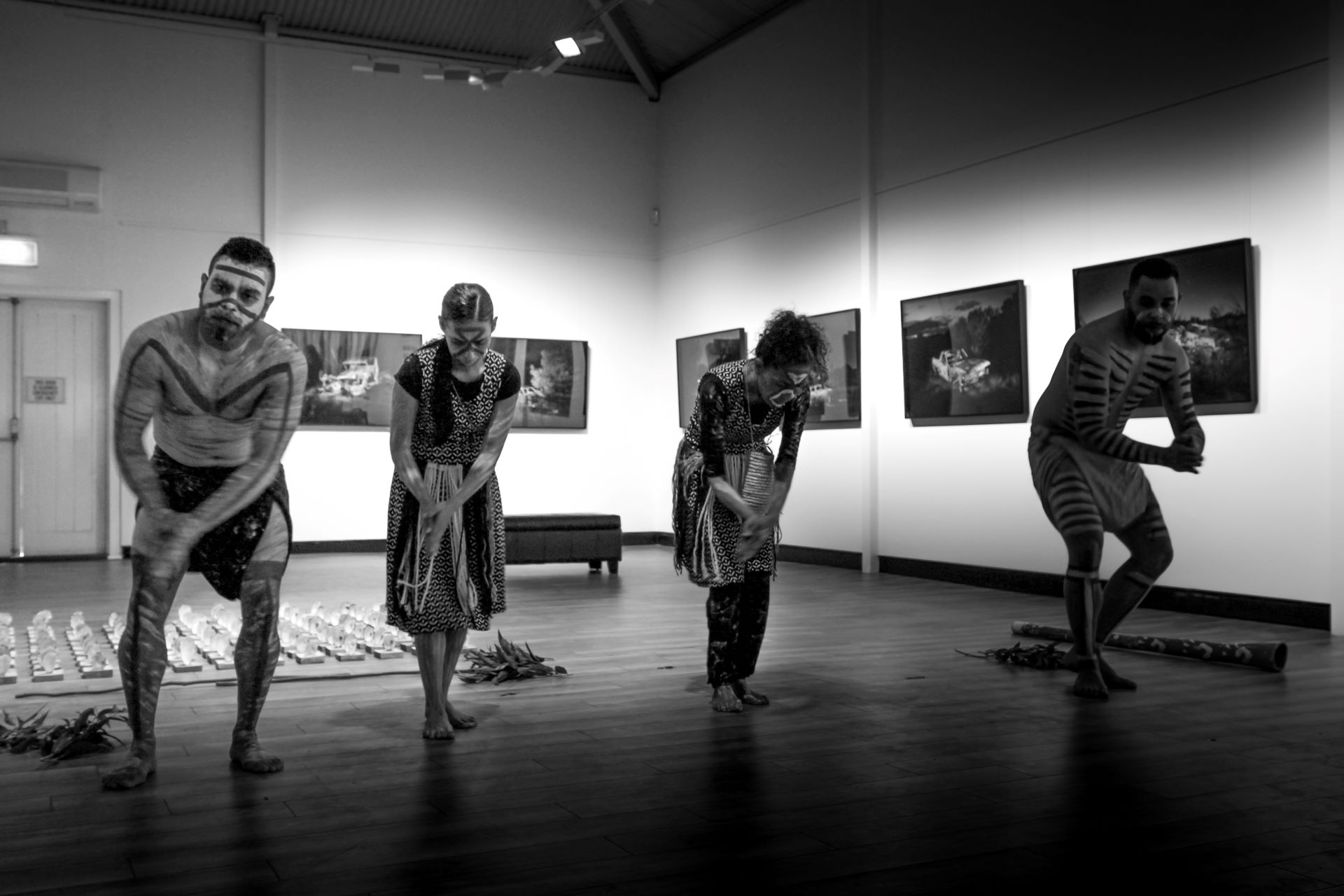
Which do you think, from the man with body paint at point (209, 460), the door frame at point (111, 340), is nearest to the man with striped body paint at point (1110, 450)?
the man with body paint at point (209, 460)

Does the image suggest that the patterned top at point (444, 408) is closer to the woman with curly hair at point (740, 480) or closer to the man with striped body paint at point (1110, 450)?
the woman with curly hair at point (740, 480)

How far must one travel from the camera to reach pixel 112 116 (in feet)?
40.9

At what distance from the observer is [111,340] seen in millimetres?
12438

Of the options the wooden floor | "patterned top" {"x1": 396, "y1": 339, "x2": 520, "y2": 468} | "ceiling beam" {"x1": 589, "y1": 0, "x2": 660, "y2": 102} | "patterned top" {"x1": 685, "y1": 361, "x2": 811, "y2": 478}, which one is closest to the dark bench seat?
the wooden floor

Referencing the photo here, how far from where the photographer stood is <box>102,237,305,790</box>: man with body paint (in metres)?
3.78

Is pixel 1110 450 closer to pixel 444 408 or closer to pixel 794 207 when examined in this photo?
pixel 444 408

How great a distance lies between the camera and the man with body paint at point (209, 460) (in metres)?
3.78

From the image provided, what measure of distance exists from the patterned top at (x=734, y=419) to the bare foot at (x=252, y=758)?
1.87 meters

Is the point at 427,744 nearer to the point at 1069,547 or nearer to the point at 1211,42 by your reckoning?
the point at 1069,547

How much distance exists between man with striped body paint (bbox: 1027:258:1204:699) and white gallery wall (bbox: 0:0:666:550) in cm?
933

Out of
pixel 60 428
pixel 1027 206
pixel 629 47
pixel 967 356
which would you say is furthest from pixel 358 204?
pixel 1027 206

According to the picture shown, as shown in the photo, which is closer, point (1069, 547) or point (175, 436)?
point (175, 436)

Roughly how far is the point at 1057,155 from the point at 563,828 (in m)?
7.45

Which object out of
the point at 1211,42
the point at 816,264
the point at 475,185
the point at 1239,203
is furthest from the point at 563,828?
the point at 475,185
